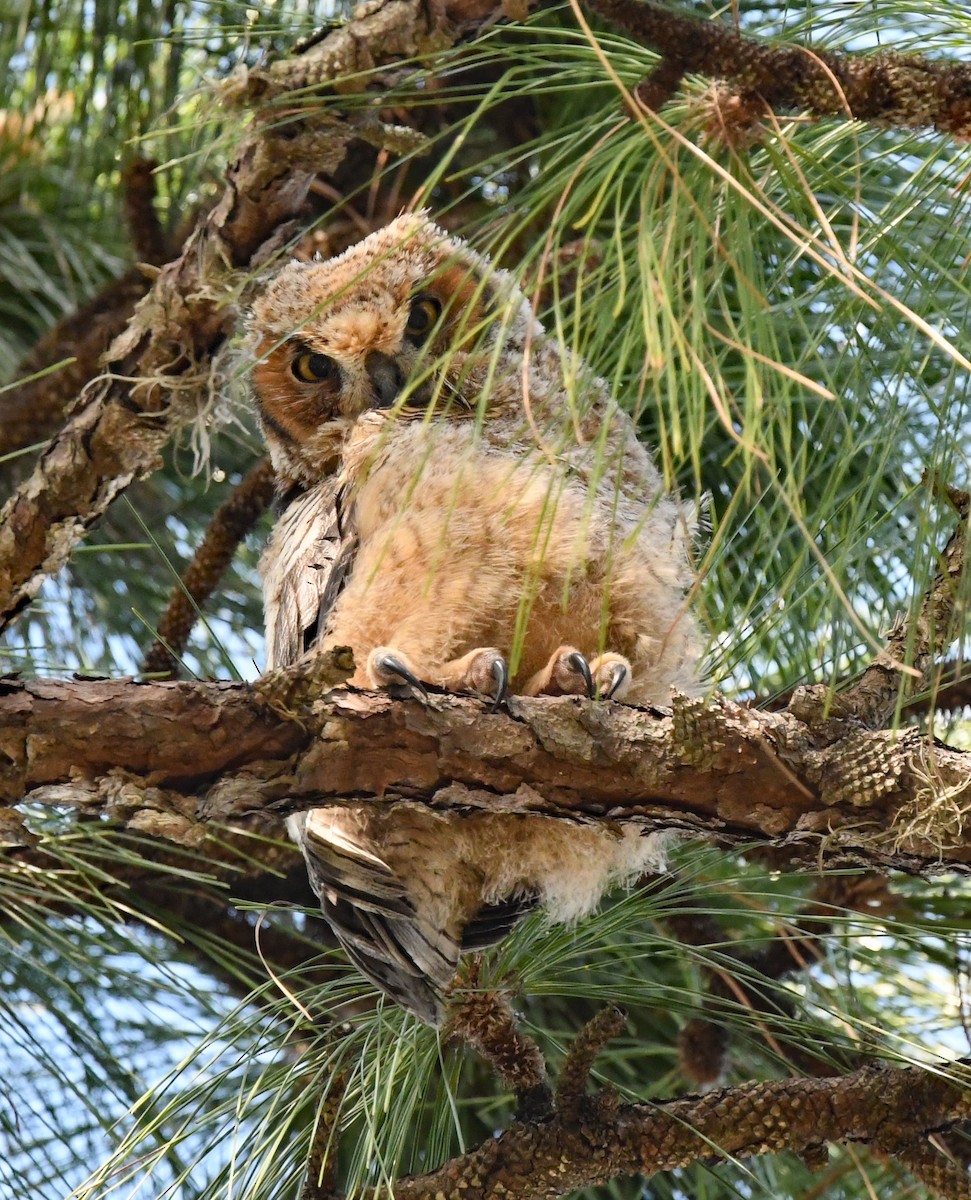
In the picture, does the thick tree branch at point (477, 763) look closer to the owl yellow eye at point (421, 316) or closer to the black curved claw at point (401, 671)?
the black curved claw at point (401, 671)

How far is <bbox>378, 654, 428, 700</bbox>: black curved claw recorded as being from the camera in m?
1.36

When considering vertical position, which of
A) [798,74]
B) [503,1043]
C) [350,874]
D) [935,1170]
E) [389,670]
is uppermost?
[798,74]

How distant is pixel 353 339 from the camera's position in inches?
76.5

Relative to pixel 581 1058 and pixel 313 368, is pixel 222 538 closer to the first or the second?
pixel 313 368

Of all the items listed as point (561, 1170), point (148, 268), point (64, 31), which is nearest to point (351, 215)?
point (64, 31)

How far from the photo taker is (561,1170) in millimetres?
1453

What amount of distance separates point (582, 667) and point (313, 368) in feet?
2.53

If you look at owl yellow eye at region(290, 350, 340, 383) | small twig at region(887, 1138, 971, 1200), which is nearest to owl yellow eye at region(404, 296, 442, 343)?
owl yellow eye at region(290, 350, 340, 383)

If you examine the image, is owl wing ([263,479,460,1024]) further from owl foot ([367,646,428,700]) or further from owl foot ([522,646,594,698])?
owl foot ([522,646,594,698])

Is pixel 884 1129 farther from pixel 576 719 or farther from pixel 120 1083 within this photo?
pixel 120 1083

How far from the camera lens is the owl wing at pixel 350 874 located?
5.22ft

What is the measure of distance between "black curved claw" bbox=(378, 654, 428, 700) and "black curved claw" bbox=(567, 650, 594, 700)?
0.62 ft

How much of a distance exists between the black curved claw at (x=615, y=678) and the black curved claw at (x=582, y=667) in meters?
0.03

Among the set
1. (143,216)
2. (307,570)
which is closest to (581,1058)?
(307,570)
